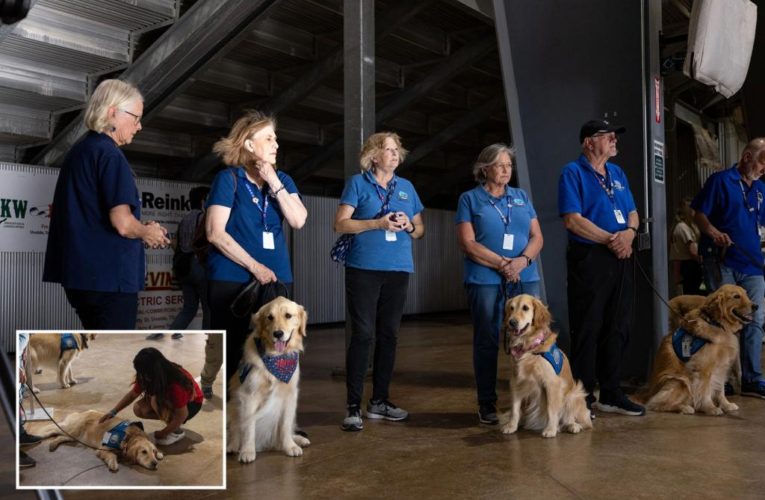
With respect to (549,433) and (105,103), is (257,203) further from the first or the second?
(549,433)

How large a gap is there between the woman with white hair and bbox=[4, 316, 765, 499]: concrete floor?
0.54 meters

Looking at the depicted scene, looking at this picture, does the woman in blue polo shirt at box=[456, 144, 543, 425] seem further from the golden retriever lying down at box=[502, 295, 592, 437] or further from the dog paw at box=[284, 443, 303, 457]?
the dog paw at box=[284, 443, 303, 457]

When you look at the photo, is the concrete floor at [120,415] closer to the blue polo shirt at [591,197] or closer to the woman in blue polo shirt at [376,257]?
the woman in blue polo shirt at [376,257]

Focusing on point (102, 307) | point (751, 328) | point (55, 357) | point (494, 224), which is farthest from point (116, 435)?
point (751, 328)

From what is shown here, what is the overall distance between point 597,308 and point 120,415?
2.48m

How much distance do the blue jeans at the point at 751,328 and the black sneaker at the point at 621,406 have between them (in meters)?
1.00

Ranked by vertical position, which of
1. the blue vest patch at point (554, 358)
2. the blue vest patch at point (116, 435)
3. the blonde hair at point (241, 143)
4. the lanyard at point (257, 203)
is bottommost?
the blue vest patch at point (116, 435)

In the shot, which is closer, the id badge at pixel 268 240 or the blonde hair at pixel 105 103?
the blonde hair at pixel 105 103

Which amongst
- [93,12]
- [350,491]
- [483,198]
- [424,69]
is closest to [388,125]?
[424,69]

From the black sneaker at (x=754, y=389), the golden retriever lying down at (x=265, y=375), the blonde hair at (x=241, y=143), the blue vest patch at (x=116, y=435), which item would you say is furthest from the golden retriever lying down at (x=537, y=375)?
the blue vest patch at (x=116, y=435)

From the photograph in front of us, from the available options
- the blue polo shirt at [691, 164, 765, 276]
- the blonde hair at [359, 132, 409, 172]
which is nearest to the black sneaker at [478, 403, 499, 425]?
the blonde hair at [359, 132, 409, 172]

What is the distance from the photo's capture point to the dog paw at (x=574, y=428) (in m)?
3.31

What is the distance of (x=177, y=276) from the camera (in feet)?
19.0

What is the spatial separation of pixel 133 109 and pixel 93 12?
9.40 feet
